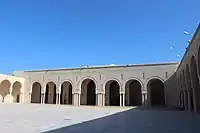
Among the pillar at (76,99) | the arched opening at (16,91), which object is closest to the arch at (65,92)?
the pillar at (76,99)

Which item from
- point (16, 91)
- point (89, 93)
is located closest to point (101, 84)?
point (89, 93)

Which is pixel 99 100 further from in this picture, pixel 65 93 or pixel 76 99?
pixel 65 93

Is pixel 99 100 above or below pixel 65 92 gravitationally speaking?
below

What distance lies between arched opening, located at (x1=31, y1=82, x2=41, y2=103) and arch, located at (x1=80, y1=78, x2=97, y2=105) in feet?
25.8

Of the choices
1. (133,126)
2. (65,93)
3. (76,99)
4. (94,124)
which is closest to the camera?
(133,126)

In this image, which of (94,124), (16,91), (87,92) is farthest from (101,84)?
(94,124)

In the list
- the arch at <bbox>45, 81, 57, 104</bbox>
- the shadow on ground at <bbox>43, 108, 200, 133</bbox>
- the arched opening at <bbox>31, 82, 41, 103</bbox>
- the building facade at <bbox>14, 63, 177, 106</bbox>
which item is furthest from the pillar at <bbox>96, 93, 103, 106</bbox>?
the shadow on ground at <bbox>43, 108, 200, 133</bbox>

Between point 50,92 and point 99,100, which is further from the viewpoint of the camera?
point 50,92

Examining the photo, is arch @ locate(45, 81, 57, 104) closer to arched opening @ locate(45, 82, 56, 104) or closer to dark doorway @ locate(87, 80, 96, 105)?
arched opening @ locate(45, 82, 56, 104)

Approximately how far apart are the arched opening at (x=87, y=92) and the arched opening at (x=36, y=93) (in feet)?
25.8

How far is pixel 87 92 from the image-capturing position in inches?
1281

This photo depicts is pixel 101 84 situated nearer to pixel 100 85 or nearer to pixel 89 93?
pixel 100 85

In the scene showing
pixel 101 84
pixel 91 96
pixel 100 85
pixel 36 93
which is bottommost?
pixel 91 96

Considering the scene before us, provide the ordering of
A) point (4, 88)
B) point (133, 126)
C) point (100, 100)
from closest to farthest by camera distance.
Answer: point (133, 126), point (100, 100), point (4, 88)
